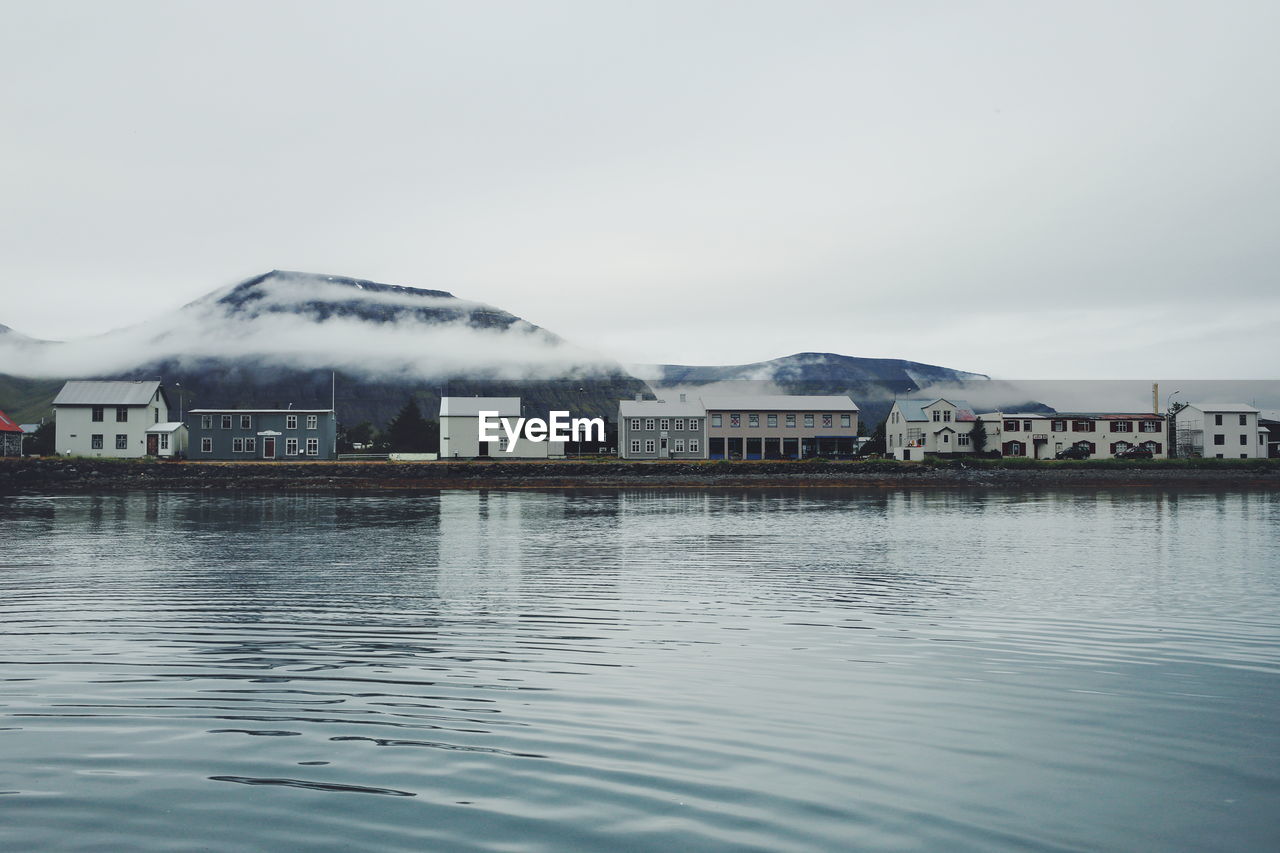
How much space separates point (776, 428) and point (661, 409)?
1274cm

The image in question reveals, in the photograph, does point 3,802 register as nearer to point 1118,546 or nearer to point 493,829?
point 493,829

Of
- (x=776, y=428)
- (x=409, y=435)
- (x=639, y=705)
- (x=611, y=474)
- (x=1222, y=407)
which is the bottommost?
(x=611, y=474)

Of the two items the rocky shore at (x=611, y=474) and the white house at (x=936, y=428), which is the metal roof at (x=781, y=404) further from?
the rocky shore at (x=611, y=474)

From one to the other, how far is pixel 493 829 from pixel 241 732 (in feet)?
11.7

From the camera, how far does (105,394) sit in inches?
3307

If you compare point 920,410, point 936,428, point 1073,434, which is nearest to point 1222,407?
point 1073,434

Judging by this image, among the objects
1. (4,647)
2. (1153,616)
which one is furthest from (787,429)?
(4,647)

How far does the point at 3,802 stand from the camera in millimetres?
6898

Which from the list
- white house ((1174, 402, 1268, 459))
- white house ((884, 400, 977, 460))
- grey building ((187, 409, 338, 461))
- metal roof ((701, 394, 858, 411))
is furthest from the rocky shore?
metal roof ((701, 394, 858, 411))

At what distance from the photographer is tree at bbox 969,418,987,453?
96.5 m

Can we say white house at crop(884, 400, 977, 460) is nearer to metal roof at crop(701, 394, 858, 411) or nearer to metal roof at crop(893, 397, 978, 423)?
metal roof at crop(893, 397, 978, 423)

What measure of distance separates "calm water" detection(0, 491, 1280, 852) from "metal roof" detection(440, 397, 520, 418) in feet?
214

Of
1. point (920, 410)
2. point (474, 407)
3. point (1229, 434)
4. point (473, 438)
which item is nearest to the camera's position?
point (473, 438)

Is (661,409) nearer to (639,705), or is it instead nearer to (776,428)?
(776,428)
